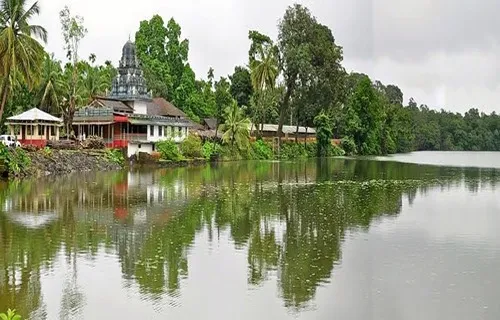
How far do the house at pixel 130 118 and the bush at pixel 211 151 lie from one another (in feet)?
6.10

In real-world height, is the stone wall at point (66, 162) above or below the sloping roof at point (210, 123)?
below

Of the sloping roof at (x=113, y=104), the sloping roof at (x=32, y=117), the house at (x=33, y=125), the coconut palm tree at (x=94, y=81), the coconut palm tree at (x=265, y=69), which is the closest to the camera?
the sloping roof at (x=32, y=117)

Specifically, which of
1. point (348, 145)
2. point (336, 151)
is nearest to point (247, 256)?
point (336, 151)

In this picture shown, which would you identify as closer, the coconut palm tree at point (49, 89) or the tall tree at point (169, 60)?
the coconut palm tree at point (49, 89)

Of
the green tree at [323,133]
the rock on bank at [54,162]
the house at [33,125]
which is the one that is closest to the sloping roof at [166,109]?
the house at [33,125]

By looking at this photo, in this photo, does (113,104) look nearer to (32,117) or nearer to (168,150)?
(168,150)

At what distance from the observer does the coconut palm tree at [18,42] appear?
2867cm

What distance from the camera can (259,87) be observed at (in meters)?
55.9

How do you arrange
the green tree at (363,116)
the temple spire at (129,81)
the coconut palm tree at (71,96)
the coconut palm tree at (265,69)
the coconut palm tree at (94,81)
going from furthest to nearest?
the green tree at (363,116) → the coconut palm tree at (265,69) → the coconut palm tree at (94,81) → the temple spire at (129,81) → the coconut palm tree at (71,96)

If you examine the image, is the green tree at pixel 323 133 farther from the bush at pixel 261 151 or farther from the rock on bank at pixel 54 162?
the rock on bank at pixel 54 162

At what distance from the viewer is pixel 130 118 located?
1710 inches

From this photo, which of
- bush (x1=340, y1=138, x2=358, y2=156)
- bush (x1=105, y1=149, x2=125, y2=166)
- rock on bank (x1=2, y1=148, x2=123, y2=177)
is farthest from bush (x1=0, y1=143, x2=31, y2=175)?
bush (x1=340, y1=138, x2=358, y2=156)

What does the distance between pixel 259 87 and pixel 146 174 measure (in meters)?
23.6

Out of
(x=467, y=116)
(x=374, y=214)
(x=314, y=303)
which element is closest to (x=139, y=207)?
(x=374, y=214)
